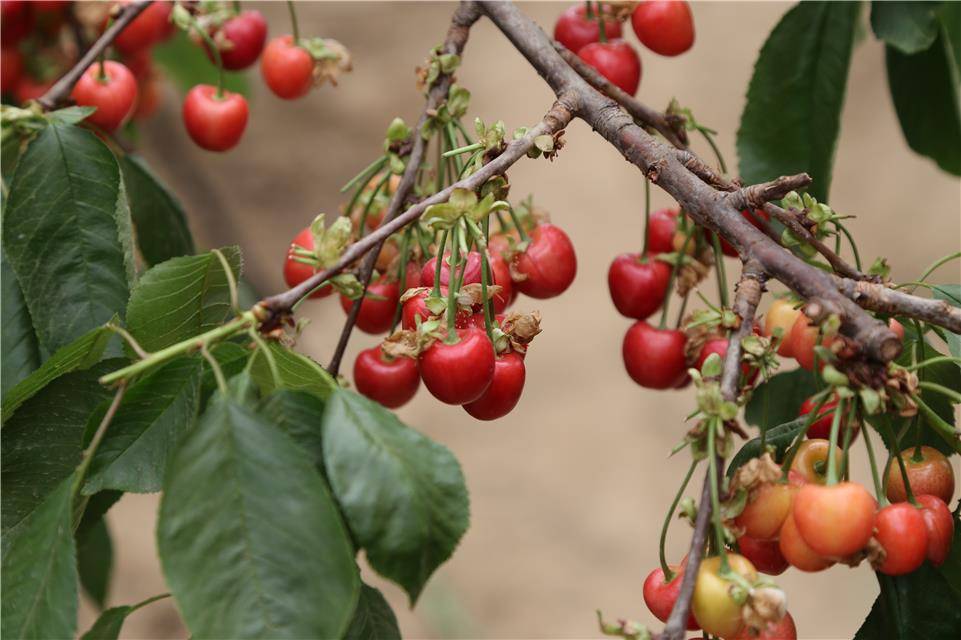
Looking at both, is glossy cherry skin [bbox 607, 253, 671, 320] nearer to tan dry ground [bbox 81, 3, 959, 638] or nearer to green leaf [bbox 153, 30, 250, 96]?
green leaf [bbox 153, 30, 250, 96]

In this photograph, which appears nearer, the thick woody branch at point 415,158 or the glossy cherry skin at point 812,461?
the glossy cherry skin at point 812,461

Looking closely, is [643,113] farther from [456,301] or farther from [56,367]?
[56,367]

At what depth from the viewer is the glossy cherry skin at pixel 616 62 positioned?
0.84 meters

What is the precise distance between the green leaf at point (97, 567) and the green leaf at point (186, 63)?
0.57 metres

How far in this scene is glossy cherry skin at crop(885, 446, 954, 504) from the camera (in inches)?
23.0

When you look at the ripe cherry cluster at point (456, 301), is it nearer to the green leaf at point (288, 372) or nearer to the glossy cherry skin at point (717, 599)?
the green leaf at point (288, 372)

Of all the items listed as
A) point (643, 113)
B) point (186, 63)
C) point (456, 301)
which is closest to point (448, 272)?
point (456, 301)

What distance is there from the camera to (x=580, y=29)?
891 millimetres

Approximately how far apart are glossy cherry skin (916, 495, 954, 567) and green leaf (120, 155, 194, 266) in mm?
679

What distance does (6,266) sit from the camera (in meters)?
0.80

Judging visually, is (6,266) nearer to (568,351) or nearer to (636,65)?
(636,65)

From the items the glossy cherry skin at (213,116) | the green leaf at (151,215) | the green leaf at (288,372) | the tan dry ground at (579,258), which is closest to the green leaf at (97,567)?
the green leaf at (151,215)

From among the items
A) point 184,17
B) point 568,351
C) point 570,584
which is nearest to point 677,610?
point 184,17

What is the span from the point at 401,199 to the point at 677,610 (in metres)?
0.34
